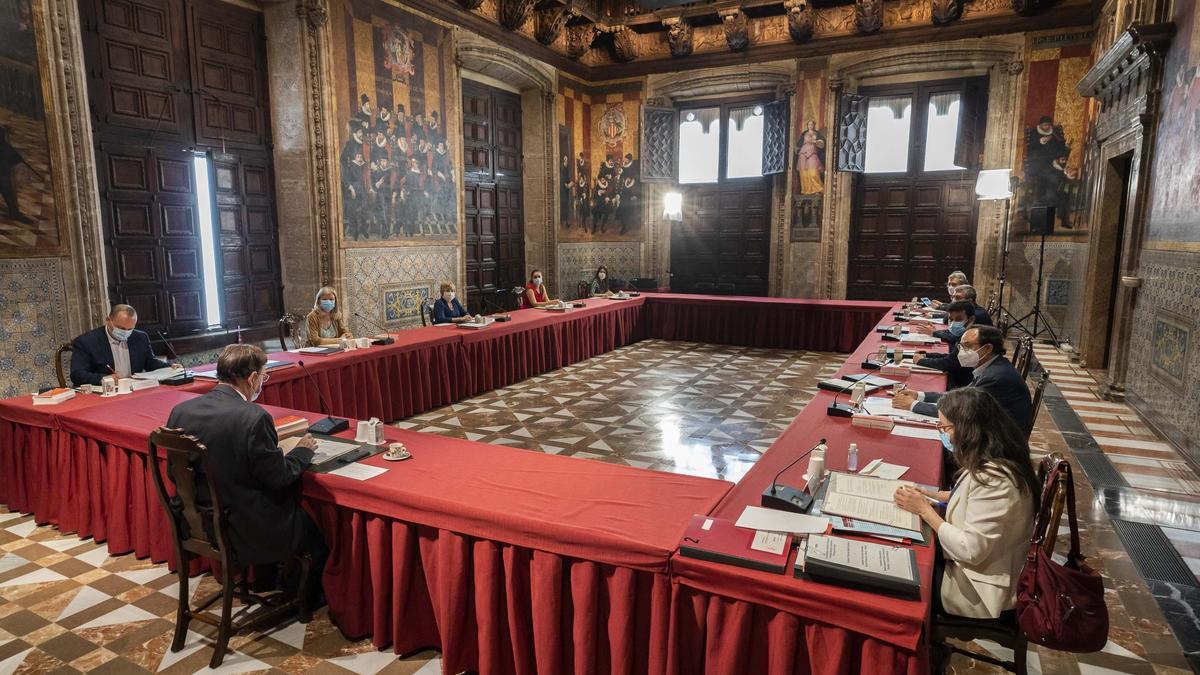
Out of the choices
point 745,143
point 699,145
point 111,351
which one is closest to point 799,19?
point 745,143

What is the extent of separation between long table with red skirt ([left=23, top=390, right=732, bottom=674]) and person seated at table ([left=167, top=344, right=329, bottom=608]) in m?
0.14

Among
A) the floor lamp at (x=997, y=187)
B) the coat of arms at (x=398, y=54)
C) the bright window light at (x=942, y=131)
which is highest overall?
the coat of arms at (x=398, y=54)

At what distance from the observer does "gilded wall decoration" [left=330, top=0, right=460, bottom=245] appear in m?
9.39

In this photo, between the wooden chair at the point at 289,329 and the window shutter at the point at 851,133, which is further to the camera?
the window shutter at the point at 851,133

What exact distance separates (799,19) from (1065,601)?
12.6 meters

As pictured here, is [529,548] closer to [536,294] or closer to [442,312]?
[442,312]

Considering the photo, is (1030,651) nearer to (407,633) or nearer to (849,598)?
(849,598)

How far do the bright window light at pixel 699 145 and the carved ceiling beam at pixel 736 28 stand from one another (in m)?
1.41

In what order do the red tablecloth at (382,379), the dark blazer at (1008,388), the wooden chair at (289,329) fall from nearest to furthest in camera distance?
the dark blazer at (1008,388)
the red tablecloth at (382,379)
the wooden chair at (289,329)

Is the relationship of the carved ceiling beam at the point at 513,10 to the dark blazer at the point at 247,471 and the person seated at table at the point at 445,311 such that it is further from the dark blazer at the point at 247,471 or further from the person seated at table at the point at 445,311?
the dark blazer at the point at 247,471

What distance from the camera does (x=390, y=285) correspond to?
10.2 m

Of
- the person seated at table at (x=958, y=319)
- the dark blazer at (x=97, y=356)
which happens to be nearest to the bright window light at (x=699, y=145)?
the person seated at table at (x=958, y=319)

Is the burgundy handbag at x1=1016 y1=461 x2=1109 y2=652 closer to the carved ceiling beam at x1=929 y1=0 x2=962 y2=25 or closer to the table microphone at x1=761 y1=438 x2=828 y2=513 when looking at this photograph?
the table microphone at x1=761 y1=438 x2=828 y2=513

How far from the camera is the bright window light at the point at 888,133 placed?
1286 cm
